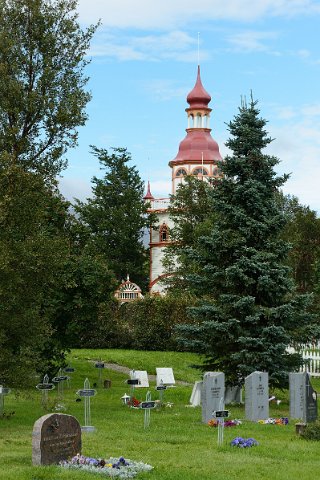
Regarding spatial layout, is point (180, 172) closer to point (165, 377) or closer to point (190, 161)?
point (190, 161)

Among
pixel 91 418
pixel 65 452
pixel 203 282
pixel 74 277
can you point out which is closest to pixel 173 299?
pixel 74 277

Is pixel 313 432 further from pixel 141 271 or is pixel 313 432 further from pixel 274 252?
pixel 141 271

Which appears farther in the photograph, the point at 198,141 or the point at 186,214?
the point at 198,141

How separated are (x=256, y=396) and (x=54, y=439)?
29.4 feet

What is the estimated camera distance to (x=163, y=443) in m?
18.4

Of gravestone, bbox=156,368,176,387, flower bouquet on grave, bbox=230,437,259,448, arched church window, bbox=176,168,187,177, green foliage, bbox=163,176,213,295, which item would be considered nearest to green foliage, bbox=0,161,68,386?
flower bouquet on grave, bbox=230,437,259,448

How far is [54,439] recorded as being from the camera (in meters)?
15.3

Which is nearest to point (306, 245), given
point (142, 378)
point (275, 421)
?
point (142, 378)

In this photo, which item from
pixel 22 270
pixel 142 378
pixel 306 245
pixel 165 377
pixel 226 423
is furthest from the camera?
pixel 306 245

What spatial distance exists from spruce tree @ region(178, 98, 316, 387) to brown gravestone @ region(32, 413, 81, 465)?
11082 millimetres

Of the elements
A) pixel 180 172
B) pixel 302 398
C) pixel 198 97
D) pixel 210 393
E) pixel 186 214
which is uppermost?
pixel 198 97

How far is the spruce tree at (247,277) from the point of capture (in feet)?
87.5

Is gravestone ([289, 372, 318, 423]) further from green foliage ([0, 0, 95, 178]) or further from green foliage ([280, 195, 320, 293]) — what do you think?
green foliage ([280, 195, 320, 293])

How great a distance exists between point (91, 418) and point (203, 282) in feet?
21.3
